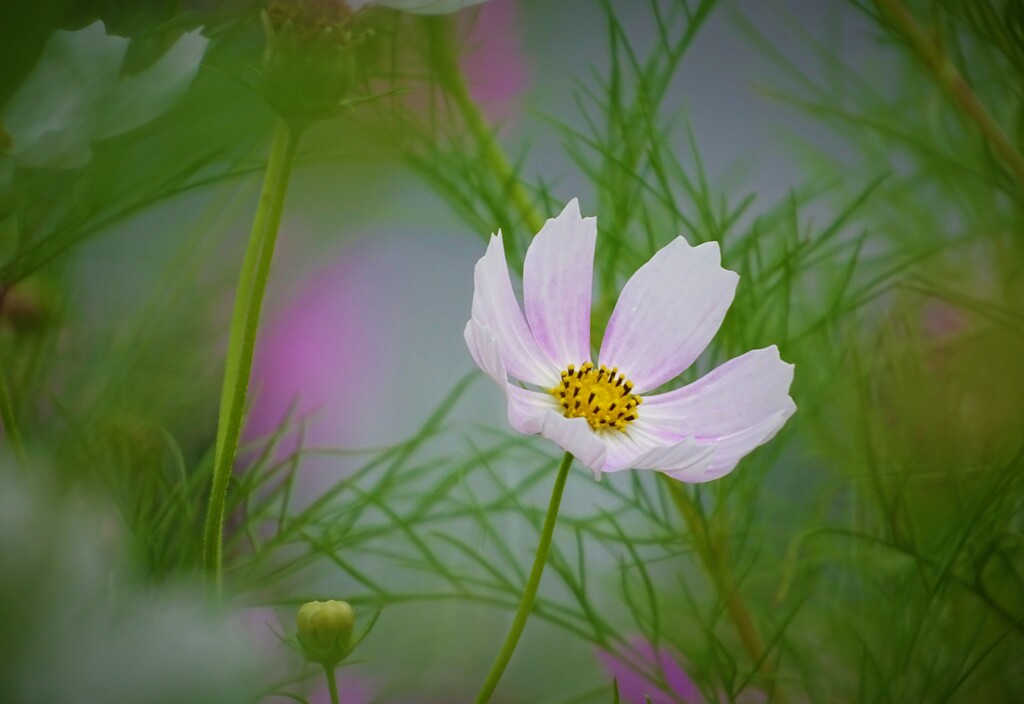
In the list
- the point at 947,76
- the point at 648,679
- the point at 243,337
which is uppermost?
the point at 947,76

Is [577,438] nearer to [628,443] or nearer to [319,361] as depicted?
[628,443]

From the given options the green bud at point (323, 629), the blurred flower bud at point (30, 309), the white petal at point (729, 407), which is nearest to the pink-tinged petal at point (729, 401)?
the white petal at point (729, 407)

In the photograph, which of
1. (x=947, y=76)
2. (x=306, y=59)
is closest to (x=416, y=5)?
(x=306, y=59)

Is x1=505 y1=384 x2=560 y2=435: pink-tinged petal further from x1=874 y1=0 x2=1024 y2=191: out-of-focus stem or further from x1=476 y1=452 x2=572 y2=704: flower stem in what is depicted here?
x1=874 y1=0 x2=1024 y2=191: out-of-focus stem

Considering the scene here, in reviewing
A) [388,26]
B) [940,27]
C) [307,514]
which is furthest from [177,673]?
[940,27]

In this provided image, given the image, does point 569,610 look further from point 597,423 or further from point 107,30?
point 107,30

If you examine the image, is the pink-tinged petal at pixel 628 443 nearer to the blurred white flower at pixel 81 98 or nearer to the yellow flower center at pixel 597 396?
the yellow flower center at pixel 597 396
